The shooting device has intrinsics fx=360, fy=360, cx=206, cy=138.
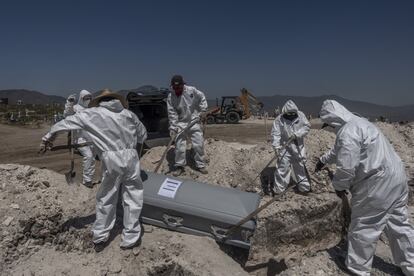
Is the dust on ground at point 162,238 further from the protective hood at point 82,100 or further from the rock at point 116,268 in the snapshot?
the protective hood at point 82,100

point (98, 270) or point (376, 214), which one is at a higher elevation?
point (376, 214)

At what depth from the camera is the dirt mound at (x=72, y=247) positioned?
365 centimetres

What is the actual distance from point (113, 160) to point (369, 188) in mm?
2552

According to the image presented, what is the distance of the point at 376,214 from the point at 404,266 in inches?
26.6

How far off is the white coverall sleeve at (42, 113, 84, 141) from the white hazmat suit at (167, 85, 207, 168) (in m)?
2.36

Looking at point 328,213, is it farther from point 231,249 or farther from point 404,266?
point 231,249

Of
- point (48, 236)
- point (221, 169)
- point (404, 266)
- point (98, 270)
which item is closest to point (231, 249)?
point (98, 270)

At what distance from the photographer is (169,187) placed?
410 centimetres

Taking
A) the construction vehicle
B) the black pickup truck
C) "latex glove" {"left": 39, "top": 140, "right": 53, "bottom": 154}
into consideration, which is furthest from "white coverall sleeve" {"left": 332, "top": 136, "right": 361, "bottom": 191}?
the construction vehicle

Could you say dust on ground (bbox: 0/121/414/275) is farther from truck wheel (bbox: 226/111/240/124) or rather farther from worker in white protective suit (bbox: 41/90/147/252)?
truck wheel (bbox: 226/111/240/124)

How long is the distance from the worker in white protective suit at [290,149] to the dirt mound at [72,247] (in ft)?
7.69

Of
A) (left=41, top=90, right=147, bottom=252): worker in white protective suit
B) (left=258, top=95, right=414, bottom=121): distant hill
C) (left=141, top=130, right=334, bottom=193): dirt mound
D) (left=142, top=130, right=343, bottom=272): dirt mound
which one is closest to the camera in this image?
(left=41, top=90, right=147, bottom=252): worker in white protective suit

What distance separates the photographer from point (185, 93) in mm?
5805

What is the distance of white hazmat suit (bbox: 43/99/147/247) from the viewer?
11.8ft
